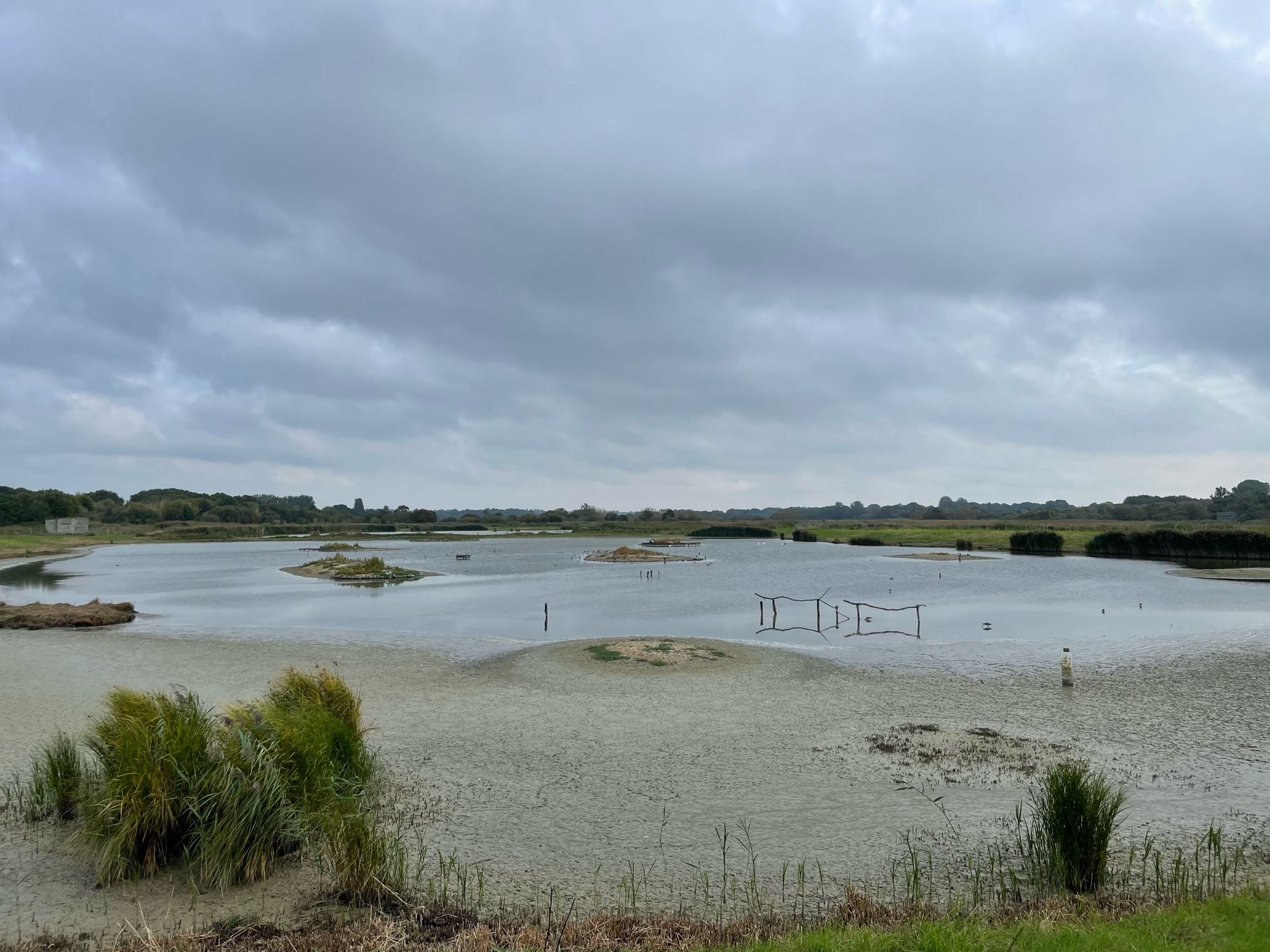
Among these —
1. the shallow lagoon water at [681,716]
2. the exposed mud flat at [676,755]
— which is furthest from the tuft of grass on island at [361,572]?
the exposed mud flat at [676,755]

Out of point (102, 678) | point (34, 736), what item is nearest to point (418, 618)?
point (102, 678)

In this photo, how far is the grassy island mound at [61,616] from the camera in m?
29.4

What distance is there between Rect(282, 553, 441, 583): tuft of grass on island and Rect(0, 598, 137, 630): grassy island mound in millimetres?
23306

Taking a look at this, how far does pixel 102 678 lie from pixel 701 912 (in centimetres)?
1922

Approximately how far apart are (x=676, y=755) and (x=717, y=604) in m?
28.2

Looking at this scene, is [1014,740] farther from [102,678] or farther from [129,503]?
[129,503]

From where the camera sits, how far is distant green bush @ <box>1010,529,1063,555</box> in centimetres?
8250

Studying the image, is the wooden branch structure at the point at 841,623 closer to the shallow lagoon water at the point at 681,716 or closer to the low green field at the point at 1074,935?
the shallow lagoon water at the point at 681,716

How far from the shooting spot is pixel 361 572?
57.2 meters

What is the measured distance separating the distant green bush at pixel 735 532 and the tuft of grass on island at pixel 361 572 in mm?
108603

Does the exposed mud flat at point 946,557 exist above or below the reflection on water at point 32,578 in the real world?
below

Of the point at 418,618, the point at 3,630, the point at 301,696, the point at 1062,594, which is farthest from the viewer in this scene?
the point at 1062,594

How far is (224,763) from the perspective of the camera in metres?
8.41

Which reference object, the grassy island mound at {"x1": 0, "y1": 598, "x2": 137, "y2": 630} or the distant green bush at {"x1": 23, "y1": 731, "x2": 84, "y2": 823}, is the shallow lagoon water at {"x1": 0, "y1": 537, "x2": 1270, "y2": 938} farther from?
the grassy island mound at {"x1": 0, "y1": 598, "x2": 137, "y2": 630}
